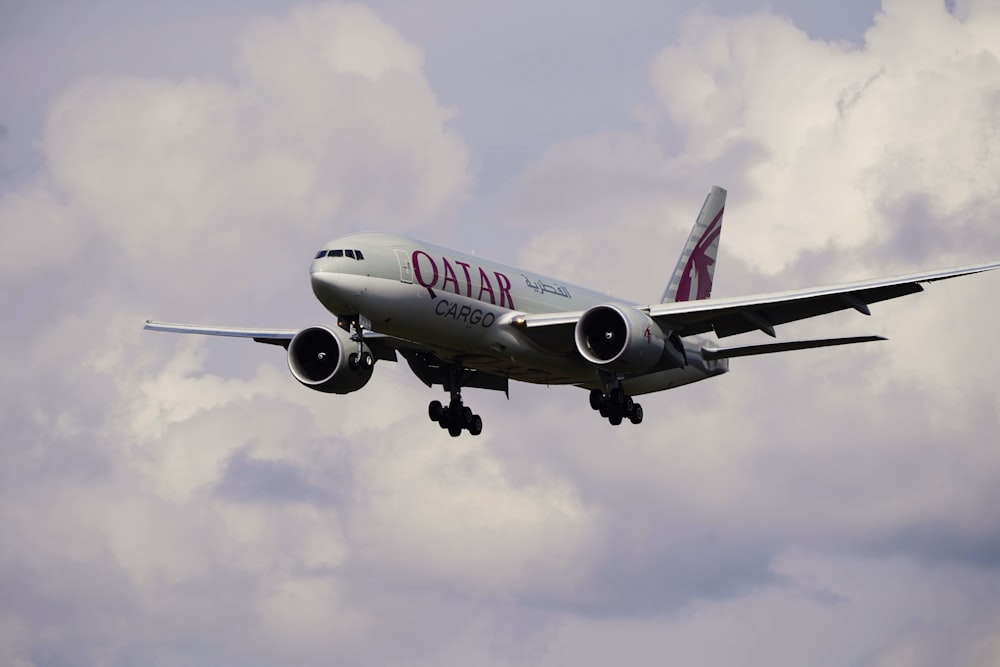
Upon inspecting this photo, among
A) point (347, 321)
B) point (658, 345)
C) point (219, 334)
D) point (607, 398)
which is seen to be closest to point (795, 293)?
point (658, 345)

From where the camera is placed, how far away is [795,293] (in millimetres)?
45750

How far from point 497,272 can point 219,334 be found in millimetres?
12943

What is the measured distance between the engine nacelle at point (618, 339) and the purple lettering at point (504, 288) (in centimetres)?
239

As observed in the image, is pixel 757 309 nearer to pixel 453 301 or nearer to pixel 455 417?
pixel 453 301

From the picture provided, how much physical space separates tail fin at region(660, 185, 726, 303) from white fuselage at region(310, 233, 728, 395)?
25.2 ft

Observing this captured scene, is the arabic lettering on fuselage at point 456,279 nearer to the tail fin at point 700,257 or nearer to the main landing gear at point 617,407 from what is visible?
the main landing gear at point 617,407

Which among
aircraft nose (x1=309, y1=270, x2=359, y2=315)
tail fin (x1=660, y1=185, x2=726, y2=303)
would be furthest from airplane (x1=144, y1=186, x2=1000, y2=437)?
tail fin (x1=660, y1=185, x2=726, y2=303)

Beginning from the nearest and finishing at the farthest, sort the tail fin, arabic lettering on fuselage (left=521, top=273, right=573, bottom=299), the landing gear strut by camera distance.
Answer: arabic lettering on fuselage (left=521, top=273, right=573, bottom=299), the landing gear strut, the tail fin

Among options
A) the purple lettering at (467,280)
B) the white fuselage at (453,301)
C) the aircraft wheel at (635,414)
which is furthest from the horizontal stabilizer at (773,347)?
the purple lettering at (467,280)

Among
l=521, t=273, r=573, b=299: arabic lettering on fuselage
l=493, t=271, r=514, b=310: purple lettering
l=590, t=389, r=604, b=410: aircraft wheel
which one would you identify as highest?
l=521, t=273, r=573, b=299: arabic lettering on fuselage

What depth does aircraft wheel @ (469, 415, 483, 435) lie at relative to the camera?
53406 mm

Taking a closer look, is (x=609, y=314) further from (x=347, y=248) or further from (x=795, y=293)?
(x=347, y=248)

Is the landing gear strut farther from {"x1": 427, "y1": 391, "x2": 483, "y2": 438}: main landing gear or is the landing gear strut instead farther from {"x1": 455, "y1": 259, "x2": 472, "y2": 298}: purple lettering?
{"x1": 455, "y1": 259, "x2": 472, "y2": 298}: purple lettering

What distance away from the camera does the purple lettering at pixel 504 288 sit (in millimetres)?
47281
